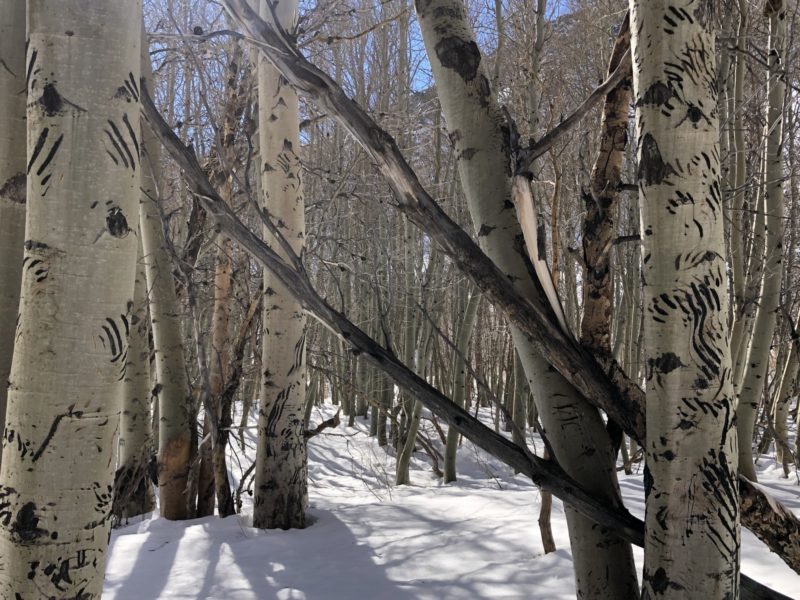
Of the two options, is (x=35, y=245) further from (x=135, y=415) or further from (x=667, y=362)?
(x=135, y=415)

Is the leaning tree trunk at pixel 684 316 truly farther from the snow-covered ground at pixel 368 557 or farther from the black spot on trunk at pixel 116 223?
the snow-covered ground at pixel 368 557

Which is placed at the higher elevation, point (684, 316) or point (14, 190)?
point (14, 190)

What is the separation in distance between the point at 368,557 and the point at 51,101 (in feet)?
9.18

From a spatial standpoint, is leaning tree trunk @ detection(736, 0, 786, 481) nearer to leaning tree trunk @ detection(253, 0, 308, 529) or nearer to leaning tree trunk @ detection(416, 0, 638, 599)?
leaning tree trunk @ detection(253, 0, 308, 529)

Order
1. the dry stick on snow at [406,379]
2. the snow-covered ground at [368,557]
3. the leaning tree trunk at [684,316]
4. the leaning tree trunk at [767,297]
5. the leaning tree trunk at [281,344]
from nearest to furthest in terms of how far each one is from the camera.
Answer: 1. the leaning tree trunk at [684,316]
2. the dry stick on snow at [406,379]
3. the snow-covered ground at [368,557]
4. the leaning tree trunk at [281,344]
5. the leaning tree trunk at [767,297]

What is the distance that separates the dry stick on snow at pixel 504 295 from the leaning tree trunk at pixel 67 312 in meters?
0.40

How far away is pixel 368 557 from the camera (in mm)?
3207

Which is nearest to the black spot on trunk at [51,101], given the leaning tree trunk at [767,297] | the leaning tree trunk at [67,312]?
the leaning tree trunk at [67,312]

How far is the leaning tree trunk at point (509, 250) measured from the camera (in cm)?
138

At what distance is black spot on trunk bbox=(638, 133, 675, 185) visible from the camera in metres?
1.19

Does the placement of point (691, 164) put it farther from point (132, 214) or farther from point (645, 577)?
point (132, 214)

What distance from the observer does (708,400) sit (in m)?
1.16

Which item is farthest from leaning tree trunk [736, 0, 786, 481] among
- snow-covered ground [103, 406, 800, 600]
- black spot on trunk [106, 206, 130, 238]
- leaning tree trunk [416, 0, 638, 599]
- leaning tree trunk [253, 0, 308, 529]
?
black spot on trunk [106, 206, 130, 238]

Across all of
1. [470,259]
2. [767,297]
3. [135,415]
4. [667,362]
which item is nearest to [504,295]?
[470,259]
